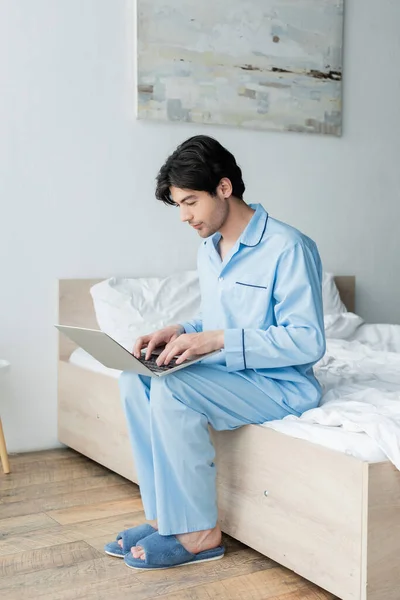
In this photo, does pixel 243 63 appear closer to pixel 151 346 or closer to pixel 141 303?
pixel 141 303

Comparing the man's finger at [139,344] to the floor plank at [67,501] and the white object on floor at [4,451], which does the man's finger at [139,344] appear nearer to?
the floor plank at [67,501]

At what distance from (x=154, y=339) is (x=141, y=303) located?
2.93 feet

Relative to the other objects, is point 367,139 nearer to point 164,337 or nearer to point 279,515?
point 164,337

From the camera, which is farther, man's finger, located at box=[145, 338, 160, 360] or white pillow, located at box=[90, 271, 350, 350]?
white pillow, located at box=[90, 271, 350, 350]

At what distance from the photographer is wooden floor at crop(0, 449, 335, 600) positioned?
1.73 metres

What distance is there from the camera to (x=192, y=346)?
183 cm

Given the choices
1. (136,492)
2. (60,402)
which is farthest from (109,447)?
(60,402)

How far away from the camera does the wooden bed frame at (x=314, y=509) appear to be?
1.54m

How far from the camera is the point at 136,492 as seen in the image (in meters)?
2.51

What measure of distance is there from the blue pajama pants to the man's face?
0.36 m

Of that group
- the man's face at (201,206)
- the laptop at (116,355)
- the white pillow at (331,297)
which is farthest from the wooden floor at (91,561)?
the white pillow at (331,297)

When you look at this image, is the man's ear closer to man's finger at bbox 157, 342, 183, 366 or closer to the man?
the man

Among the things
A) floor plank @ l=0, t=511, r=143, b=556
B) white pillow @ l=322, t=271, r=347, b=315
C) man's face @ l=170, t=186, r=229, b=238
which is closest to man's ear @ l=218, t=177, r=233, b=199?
man's face @ l=170, t=186, r=229, b=238

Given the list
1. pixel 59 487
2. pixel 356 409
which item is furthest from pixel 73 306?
pixel 356 409
